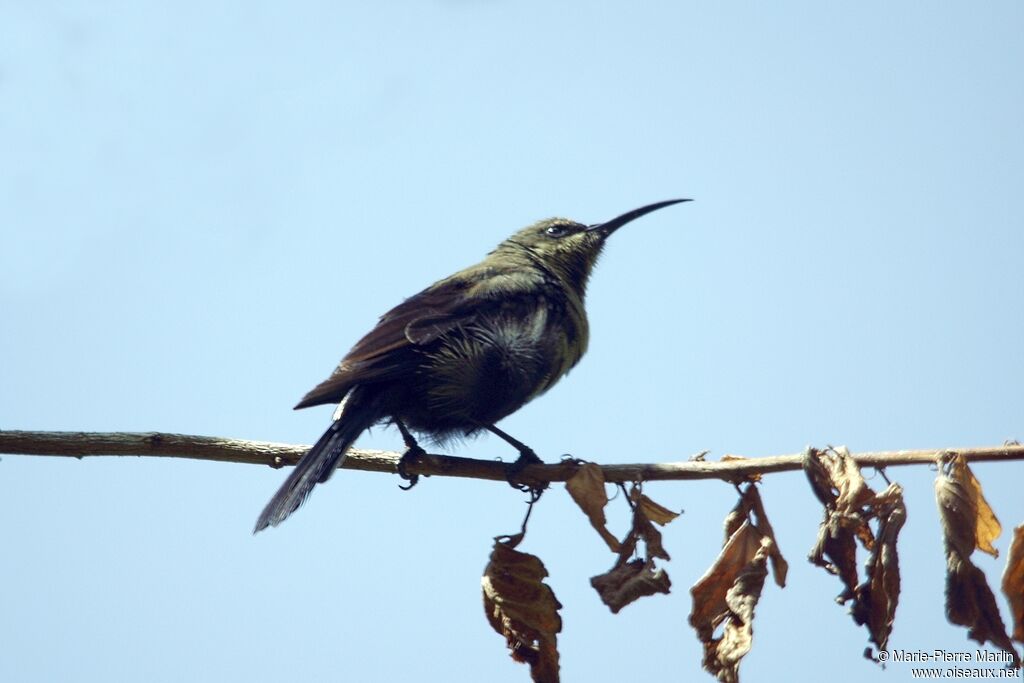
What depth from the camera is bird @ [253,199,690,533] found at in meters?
4.84

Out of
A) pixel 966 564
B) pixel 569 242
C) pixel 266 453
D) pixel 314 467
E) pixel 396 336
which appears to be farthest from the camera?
pixel 569 242

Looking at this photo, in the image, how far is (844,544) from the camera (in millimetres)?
3277

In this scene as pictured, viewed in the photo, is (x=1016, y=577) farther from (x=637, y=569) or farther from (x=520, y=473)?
(x=520, y=473)

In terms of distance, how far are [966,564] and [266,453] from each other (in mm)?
2459

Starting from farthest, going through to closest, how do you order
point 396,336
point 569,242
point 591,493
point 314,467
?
point 569,242, point 396,336, point 314,467, point 591,493

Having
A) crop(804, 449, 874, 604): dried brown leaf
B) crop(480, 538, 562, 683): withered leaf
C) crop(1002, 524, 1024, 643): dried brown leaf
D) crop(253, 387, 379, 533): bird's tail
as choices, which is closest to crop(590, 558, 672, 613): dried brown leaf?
Answer: crop(480, 538, 562, 683): withered leaf

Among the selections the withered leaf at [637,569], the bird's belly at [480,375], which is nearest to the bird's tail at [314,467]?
the bird's belly at [480,375]

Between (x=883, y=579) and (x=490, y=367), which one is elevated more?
(x=490, y=367)

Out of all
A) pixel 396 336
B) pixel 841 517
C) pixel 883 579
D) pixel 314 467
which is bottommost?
pixel 883 579

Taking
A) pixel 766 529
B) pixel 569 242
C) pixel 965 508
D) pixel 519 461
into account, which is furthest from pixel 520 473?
pixel 569 242

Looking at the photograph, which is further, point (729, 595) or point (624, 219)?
point (624, 219)

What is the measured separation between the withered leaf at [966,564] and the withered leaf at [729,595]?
526mm

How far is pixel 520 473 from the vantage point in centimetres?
461

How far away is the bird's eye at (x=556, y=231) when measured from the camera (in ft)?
22.4
